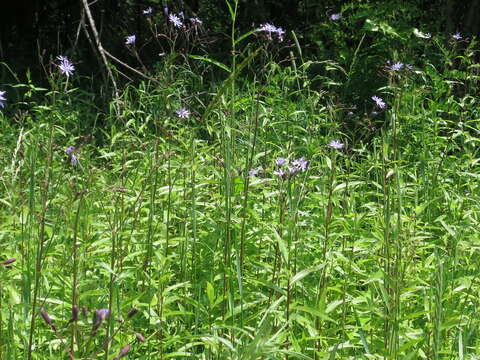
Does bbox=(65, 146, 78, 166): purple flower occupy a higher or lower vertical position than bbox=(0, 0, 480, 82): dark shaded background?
higher

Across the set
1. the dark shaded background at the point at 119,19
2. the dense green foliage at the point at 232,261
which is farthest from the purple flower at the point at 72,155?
the dark shaded background at the point at 119,19

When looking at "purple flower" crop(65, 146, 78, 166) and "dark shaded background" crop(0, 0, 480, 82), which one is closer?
"purple flower" crop(65, 146, 78, 166)

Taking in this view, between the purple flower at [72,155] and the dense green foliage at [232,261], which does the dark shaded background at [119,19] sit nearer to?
the dense green foliage at [232,261]

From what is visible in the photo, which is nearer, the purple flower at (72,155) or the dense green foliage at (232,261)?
the purple flower at (72,155)

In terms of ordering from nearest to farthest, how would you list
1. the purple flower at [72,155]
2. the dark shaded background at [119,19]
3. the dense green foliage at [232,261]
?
1. the purple flower at [72,155]
2. the dense green foliage at [232,261]
3. the dark shaded background at [119,19]

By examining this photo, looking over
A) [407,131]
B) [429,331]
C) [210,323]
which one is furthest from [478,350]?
[407,131]

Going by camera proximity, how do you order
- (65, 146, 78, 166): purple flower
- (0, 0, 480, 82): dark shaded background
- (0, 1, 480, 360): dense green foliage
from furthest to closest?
(0, 0, 480, 82): dark shaded background → (0, 1, 480, 360): dense green foliage → (65, 146, 78, 166): purple flower

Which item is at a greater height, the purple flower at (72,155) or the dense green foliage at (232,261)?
the purple flower at (72,155)

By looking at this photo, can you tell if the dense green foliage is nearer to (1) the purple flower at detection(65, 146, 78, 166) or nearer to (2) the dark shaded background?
(1) the purple flower at detection(65, 146, 78, 166)

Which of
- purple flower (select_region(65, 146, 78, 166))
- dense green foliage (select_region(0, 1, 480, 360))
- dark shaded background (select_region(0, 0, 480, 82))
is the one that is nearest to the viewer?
purple flower (select_region(65, 146, 78, 166))

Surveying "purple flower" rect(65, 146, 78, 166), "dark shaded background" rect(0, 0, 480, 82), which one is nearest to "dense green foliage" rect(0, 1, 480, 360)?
"purple flower" rect(65, 146, 78, 166)

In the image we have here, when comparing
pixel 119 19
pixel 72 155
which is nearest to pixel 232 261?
pixel 72 155

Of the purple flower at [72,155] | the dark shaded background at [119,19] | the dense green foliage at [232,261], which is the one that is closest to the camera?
the purple flower at [72,155]

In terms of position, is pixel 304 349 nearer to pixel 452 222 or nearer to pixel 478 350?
pixel 478 350
